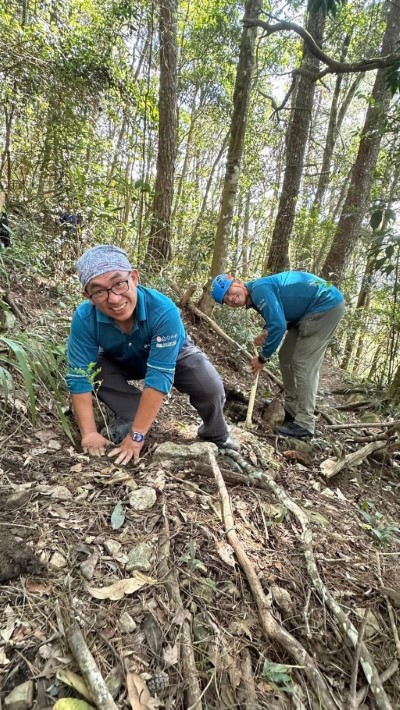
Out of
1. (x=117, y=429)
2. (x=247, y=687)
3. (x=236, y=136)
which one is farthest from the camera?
(x=236, y=136)

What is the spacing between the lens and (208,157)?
15.1m

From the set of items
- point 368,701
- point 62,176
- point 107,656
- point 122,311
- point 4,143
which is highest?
point 4,143

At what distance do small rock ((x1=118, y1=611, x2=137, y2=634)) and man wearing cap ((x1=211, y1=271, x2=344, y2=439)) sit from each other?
2.41 meters

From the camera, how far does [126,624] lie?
4.26 ft

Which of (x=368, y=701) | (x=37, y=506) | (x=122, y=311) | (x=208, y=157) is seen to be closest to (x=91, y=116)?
(x=122, y=311)

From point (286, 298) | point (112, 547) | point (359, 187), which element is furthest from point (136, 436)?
point (359, 187)

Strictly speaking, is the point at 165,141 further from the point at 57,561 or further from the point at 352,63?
the point at 57,561

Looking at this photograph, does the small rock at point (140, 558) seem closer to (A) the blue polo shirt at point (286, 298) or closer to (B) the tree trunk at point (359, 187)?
(A) the blue polo shirt at point (286, 298)

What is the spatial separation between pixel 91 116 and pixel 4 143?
4.14 ft

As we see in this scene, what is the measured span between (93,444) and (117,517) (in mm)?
602

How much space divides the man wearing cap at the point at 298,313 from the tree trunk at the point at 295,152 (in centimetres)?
412

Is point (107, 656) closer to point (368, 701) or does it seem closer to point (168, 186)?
point (368, 701)

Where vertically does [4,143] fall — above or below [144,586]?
above

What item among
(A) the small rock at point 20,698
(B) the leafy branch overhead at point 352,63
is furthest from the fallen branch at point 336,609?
(B) the leafy branch overhead at point 352,63
